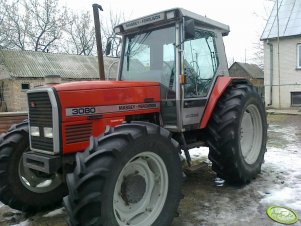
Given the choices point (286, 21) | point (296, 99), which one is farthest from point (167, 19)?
point (286, 21)

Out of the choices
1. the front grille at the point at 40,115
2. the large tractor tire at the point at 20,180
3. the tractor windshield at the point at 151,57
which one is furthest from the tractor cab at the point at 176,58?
the large tractor tire at the point at 20,180

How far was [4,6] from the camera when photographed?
1900 cm

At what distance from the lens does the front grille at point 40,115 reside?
11.7ft

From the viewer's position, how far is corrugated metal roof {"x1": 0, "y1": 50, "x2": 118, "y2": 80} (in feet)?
72.6

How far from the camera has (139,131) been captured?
10.7 ft

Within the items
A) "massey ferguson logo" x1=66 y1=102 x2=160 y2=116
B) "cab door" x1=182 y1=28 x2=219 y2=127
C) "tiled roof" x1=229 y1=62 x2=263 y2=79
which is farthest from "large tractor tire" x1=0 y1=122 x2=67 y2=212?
"tiled roof" x1=229 y1=62 x2=263 y2=79

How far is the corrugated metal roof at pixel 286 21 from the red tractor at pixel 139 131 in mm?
13521

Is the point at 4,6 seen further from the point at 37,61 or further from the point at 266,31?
the point at 266,31

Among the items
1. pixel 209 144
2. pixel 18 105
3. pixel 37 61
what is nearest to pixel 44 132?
pixel 209 144

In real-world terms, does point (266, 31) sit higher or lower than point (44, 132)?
higher

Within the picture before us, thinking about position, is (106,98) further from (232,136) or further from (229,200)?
(229,200)

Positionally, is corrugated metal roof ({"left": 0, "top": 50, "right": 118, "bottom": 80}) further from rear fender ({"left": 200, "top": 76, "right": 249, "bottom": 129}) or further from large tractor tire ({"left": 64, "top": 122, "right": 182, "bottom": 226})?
large tractor tire ({"left": 64, "top": 122, "right": 182, "bottom": 226})

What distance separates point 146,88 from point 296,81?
15.1 m

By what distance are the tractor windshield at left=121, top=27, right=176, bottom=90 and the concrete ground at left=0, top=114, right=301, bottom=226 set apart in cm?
158
